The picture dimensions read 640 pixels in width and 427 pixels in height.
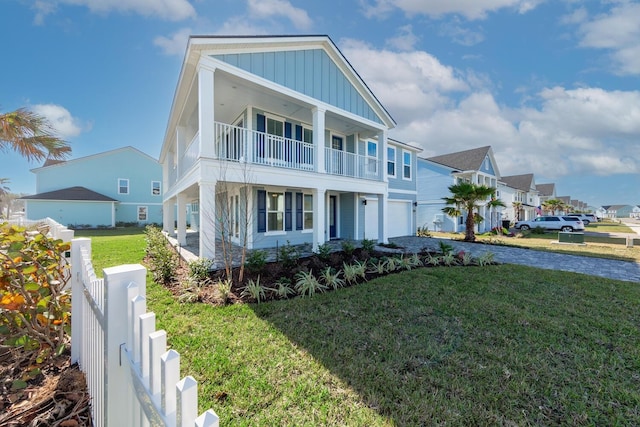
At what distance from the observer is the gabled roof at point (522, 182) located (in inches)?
1655

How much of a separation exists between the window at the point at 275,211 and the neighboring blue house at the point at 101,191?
2275cm

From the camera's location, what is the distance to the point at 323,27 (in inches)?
440

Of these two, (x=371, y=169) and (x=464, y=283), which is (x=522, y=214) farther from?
(x=464, y=283)

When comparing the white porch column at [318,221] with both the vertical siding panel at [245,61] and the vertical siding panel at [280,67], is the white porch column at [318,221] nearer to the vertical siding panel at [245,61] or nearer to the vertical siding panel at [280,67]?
the vertical siding panel at [280,67]

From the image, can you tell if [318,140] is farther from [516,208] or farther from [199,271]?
[516,208]

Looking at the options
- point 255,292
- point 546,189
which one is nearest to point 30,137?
point 255,292

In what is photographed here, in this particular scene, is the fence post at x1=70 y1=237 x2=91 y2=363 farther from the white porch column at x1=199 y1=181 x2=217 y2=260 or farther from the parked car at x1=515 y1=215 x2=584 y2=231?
the parked car at x1=515 y1=215 x2=584 y2=231

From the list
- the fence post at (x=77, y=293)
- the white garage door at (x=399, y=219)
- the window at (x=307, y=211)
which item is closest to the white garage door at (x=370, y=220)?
the white garage door at (x=399, y=219)

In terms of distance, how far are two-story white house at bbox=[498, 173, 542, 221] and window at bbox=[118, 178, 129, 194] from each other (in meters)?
42.2

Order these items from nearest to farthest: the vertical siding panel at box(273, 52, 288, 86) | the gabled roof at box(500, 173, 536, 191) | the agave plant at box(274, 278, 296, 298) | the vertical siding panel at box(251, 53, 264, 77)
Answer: the agave plant at box(274, 278, 296, 298) < the vertical siding panel at box(251, 53, 264, 77) < the vertical siding panel at box(273, 52, 288, 86) < the gabled roof at box(500, 173, 536, 191)

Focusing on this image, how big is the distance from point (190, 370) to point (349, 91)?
11637 millimetres

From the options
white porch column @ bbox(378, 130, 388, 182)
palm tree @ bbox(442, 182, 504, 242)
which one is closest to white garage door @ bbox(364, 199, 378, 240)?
white porch column @ bbox(378, 130, 388, 182)

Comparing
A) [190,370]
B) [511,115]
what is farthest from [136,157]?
[511,115]

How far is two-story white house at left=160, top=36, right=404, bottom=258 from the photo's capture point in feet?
23.9
